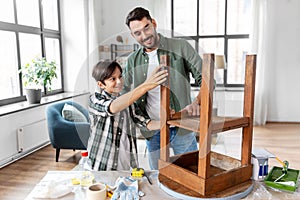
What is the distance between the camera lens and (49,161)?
3.20 m

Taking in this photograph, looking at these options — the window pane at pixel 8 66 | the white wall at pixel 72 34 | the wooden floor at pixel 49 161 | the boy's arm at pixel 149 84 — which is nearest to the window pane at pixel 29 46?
the window pane at pixel 8 66

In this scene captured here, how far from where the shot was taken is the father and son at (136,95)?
886 mm

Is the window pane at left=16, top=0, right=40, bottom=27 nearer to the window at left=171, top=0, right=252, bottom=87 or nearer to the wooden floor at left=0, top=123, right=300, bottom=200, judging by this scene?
the wooden floor at left=0, top=123, right=300, bottom=200

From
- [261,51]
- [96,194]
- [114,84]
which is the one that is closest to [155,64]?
[114,84]

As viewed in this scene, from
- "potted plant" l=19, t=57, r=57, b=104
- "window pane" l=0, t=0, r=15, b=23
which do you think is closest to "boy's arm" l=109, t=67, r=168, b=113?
"potted plant" l=19, t=57, r=57, b=104

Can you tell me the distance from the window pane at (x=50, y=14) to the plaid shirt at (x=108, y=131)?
12.4ft

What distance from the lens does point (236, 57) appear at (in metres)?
5.14

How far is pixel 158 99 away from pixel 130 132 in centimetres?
21

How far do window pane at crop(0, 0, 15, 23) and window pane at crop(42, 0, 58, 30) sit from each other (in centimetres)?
81

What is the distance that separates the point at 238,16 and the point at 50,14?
11.2 ft

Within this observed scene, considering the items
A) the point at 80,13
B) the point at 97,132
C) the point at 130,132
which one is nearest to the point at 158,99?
the point at 130,132

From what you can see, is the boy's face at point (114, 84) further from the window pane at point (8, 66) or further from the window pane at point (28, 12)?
the window pane at point (28, 12)

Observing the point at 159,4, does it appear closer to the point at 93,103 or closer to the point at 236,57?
the point at 236,57

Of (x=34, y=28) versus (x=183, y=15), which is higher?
(x=183, y=15)
